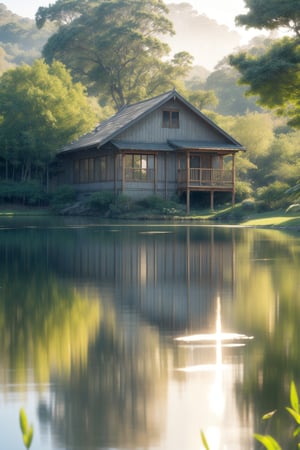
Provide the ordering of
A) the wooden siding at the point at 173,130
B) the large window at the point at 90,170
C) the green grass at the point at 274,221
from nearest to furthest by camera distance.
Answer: the green grass at the point at 274,221, the wooden siding at the point at 173,130, the large window at the point at 90,170

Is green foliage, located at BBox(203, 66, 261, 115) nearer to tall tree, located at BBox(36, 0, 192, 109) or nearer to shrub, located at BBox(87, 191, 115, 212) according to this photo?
tall tree, located at BBox(36, 0, 192, 109)

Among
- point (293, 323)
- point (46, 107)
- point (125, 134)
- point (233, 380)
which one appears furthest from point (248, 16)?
point (233, 380)

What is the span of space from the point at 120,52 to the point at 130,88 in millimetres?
4050

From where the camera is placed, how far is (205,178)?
1980 inches

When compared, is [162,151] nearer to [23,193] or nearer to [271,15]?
[23,193]

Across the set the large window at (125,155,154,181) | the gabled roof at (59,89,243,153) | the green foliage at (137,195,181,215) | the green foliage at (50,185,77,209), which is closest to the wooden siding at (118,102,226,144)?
the gabled roof at (59,89,243,153)

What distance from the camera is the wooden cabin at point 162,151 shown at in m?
48.3

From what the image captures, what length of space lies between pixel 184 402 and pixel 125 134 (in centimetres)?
4378

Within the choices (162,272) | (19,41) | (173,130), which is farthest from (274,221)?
(19,41)

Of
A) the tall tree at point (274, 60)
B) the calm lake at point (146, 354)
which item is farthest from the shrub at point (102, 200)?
the calm lake at point (146, 354)

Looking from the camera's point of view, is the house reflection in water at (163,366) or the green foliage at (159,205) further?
the green foliage at (159,205)

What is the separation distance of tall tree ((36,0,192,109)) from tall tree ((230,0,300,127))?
44923mm

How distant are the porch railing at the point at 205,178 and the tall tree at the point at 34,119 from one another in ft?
35.8

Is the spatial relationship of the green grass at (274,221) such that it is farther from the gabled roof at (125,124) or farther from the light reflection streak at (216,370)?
the light reflection streak at (216,370)
